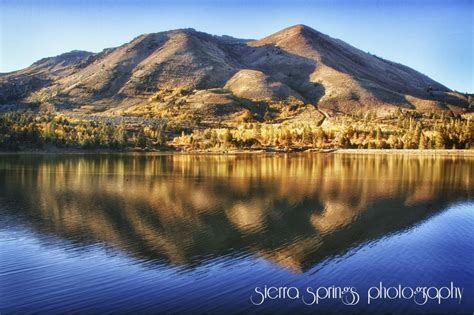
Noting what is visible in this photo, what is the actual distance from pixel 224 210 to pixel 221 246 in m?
10.6

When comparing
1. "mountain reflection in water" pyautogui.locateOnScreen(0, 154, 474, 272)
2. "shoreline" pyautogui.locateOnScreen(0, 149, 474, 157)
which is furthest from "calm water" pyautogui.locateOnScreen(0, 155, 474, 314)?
"shoreline" pyautogui.locateOnScreen(0, 149, 474, 157)

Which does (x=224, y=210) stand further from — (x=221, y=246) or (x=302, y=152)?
(x=302, y=152)

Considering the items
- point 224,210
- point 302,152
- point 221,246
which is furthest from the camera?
point 302,152

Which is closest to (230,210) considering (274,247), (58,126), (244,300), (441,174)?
(274,247)

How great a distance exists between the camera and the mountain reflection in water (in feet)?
79.9

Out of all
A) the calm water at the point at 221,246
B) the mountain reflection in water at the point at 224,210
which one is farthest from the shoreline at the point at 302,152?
the calm water at the point at 221,246

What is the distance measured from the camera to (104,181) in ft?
174

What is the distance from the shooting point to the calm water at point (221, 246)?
17.0 metres

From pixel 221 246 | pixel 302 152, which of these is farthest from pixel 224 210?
pixel 302 152

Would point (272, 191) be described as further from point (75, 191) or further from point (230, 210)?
point (75, 191)

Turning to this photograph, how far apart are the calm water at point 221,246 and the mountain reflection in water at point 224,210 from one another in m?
0.11

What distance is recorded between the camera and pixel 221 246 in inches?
953

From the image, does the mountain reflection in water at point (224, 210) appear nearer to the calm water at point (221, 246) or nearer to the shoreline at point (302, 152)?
the calm water at point (221, 246)

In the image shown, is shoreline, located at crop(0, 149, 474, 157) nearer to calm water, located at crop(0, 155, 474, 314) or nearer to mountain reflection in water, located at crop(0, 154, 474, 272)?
mountain reflection in water, located at crop(0, 154, 474, 272)
